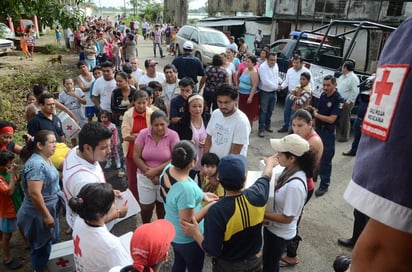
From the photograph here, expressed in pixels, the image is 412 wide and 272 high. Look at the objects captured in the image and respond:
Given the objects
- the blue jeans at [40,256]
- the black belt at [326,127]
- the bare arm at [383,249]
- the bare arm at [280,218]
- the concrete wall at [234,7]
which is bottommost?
the blue jeans at [40,256]

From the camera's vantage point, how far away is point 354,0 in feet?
54.9

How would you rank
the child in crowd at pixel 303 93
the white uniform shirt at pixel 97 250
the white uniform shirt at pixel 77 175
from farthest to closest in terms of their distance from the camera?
1. the child in crowd at pixel 303 93
2. the white uniform shirt at pixel 77 175
3. the white uniform shirt at pixel 97 250

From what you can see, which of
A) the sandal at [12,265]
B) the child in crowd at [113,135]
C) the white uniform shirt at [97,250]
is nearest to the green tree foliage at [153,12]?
the child in crowd at [113,135]

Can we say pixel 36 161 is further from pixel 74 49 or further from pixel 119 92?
pixel 74 49

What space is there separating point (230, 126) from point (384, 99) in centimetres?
315

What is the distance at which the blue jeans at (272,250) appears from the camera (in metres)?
2.84

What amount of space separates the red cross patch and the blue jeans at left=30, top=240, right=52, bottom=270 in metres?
3.26

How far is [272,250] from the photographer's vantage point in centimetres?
289

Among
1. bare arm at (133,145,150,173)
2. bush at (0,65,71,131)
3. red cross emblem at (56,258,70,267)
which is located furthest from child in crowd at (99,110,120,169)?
bush at (0,65,71,131)

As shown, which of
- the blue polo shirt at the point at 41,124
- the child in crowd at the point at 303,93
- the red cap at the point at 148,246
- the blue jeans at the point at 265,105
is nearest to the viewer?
the red cap at the point at 148,246

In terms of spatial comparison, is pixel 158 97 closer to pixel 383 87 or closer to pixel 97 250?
pixel 97 250

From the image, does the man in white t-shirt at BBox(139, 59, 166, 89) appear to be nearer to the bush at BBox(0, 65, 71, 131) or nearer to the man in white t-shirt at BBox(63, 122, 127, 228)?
the bush at BBox(0, 65, 71, 131)

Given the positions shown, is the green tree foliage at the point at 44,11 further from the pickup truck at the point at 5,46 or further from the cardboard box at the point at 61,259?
the pickup truck at the point at 5,46

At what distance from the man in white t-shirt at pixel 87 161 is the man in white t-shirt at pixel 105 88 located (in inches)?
116
